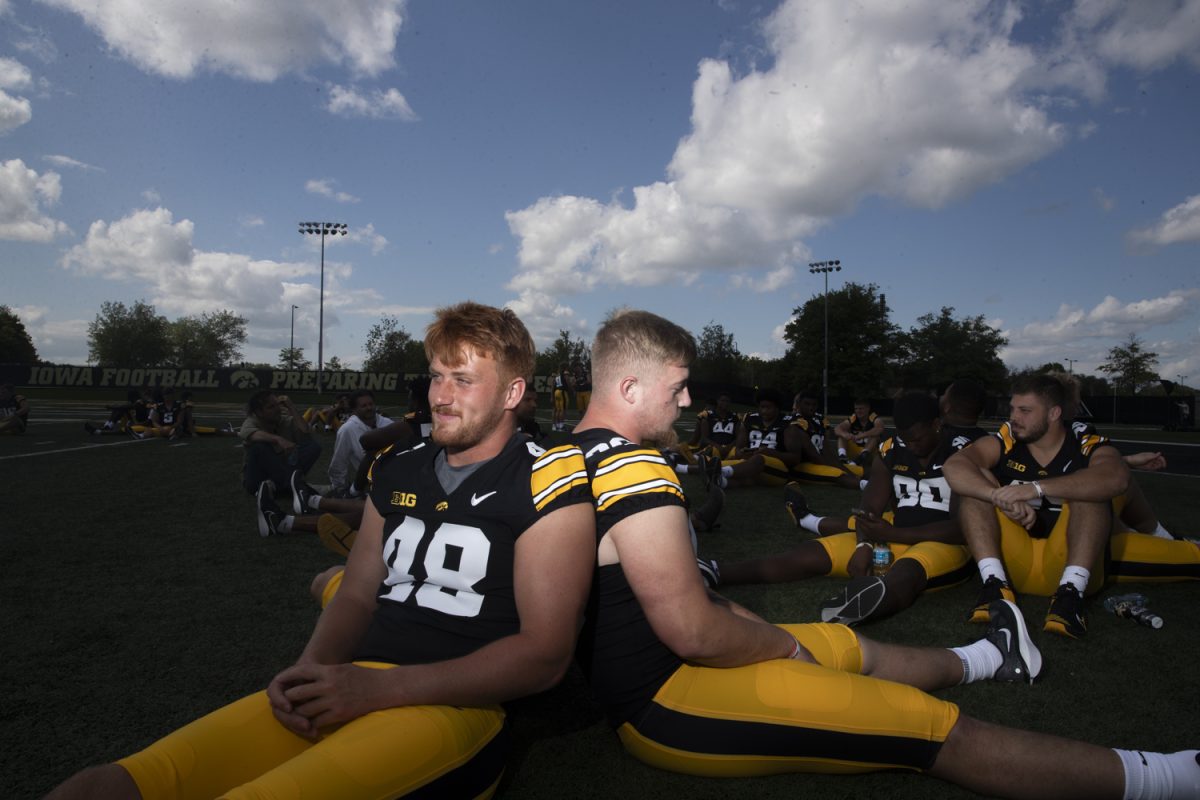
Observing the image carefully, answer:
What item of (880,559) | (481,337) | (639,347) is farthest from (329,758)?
(880,559)

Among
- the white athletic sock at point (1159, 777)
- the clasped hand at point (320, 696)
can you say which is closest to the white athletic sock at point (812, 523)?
the white athletic sock at point (1159, 777)

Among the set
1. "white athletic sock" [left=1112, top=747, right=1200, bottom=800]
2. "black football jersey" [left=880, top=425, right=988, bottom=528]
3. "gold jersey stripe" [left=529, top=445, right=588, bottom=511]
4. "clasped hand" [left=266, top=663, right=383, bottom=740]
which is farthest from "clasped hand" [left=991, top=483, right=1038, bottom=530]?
"clasped hand" [left=266, top=663, right=383, bottom=740]

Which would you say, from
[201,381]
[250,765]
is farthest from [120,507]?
[201,381]

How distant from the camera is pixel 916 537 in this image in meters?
4.91

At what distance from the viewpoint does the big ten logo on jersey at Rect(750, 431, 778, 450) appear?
36.4 ft

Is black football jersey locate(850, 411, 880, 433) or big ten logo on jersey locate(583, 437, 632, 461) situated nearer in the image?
big ten logo on jersey locate(583, 437, 632, 461)

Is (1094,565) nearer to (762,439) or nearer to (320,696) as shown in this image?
(320,696)

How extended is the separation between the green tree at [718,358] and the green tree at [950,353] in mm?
17186

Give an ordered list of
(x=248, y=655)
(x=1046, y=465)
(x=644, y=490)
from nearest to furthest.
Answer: (x=644, y=490) < (x=248, y=655) < (x=1046, y=465)

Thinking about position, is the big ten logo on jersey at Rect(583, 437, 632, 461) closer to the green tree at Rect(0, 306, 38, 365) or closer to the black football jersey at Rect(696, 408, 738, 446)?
the black football jersey at Rect(696, 408, 738, 446)

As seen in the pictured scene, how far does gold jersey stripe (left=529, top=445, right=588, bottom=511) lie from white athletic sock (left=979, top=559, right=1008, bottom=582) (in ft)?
10.5

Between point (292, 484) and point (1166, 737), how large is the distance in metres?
7.50

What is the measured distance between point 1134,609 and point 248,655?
5.04 meters

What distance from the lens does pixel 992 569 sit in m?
4.21
